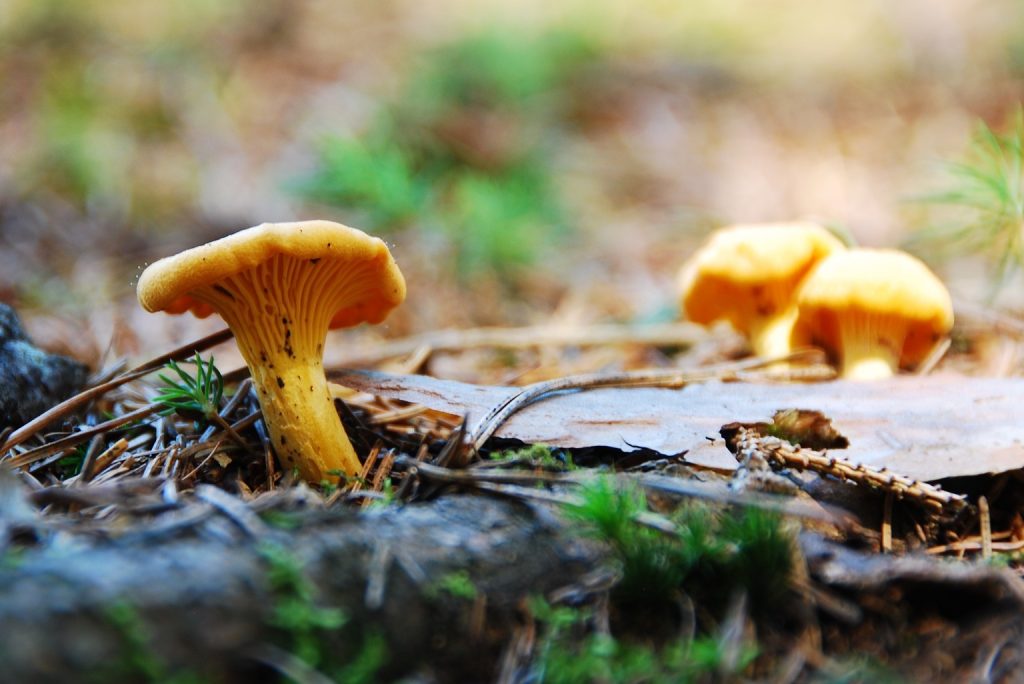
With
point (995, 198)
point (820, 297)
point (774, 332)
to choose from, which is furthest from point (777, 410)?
point (995, 198)

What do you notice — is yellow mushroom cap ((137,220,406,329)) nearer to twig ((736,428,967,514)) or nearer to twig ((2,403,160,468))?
twig ((2,403,160,468))

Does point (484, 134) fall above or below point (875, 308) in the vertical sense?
above

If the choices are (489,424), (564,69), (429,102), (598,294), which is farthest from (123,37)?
(489,424)

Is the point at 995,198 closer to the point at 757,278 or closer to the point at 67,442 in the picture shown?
the point at 757,278

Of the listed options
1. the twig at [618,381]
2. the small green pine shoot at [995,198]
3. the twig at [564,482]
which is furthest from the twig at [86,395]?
the small green pine shoot at [995,198]

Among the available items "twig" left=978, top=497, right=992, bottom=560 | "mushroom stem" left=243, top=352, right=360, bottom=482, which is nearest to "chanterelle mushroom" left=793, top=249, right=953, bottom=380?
"twig" left=978, top=497, right=992, bottom=560

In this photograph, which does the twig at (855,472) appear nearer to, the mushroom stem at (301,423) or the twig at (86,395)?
the mushroom stem at (301,423)
